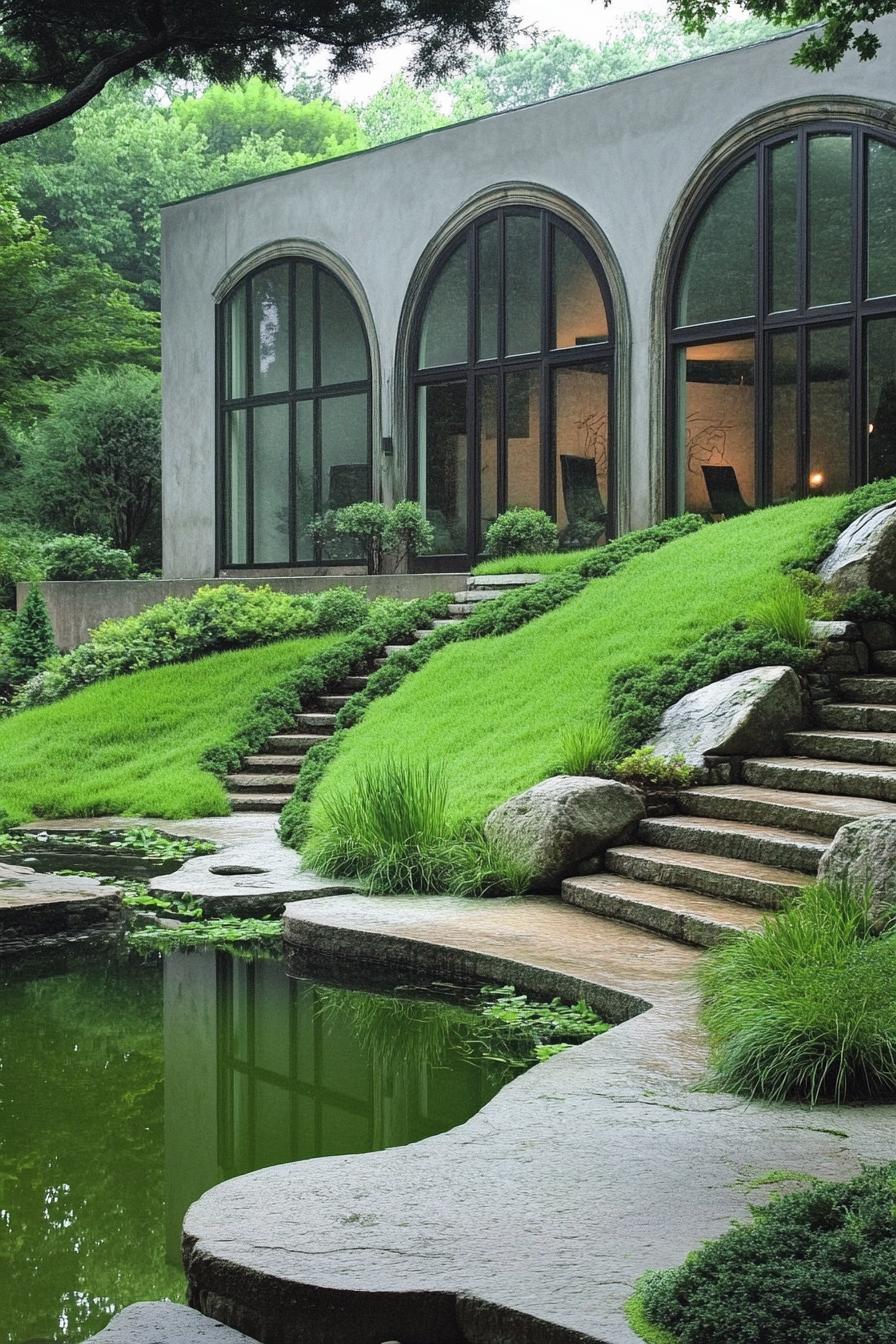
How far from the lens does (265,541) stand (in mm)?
22703

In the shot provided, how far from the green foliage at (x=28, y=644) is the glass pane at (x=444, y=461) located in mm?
5514

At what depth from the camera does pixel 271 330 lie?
74.7 feet

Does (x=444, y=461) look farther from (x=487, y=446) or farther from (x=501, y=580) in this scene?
(x=501, y=580)

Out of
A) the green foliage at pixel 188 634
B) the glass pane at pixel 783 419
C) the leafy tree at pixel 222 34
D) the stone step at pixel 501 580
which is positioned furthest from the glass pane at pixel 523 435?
the leafy tree at pixel 222 34

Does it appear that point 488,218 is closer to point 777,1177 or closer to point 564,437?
point 564,437

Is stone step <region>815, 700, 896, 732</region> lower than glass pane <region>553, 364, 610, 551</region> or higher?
lower

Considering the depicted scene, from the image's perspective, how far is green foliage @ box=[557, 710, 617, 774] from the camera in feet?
30.4

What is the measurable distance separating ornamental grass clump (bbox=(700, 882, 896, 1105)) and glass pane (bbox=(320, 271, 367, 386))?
1723 cm

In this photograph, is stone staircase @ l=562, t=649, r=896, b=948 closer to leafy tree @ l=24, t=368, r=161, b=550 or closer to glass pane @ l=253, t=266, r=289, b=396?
glass pane @ l=253, t=266, r=289, b=396

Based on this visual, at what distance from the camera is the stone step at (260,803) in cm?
1262

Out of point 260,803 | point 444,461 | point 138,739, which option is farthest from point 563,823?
point 444,461

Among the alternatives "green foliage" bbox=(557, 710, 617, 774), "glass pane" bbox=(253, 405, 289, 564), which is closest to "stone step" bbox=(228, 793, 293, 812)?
"green foliage" bbox=(557, 710, 617, 774)

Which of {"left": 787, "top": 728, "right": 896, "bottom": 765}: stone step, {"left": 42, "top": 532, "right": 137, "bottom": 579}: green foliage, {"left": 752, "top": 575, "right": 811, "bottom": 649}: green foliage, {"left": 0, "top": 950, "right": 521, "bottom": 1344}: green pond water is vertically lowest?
{"left": 0, "top": 950, "right": 521, "bottom": 1344}: green pond water

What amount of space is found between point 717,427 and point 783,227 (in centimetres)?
241
